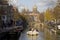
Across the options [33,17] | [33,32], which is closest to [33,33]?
[33,32]

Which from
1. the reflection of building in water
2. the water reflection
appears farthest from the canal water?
the reflection of building in water

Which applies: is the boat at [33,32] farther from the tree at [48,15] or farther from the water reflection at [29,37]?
the tree at [48,15]

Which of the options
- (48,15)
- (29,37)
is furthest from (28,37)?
(48,15)

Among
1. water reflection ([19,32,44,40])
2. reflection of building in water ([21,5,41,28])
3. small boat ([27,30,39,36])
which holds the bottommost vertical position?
water reflection ([19,32,44,40])

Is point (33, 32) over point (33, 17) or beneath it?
beneath

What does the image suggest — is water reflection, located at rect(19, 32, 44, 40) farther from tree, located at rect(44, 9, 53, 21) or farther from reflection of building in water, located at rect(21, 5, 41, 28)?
tree, located at rect(44, 9, 53, 21)

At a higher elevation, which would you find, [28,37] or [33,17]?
[33,17]

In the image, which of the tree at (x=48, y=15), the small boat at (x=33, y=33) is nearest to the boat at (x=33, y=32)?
the small boat at (x=33, y=33)

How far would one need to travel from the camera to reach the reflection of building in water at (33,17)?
393 cm

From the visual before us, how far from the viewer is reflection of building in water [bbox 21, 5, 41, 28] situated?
3926 millimetres

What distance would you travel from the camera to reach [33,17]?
12.9ft

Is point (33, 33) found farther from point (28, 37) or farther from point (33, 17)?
point (33, 17)

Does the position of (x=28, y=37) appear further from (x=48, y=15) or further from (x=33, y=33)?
(x=48, y=15)

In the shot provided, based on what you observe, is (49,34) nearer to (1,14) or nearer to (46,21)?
(46,21)
